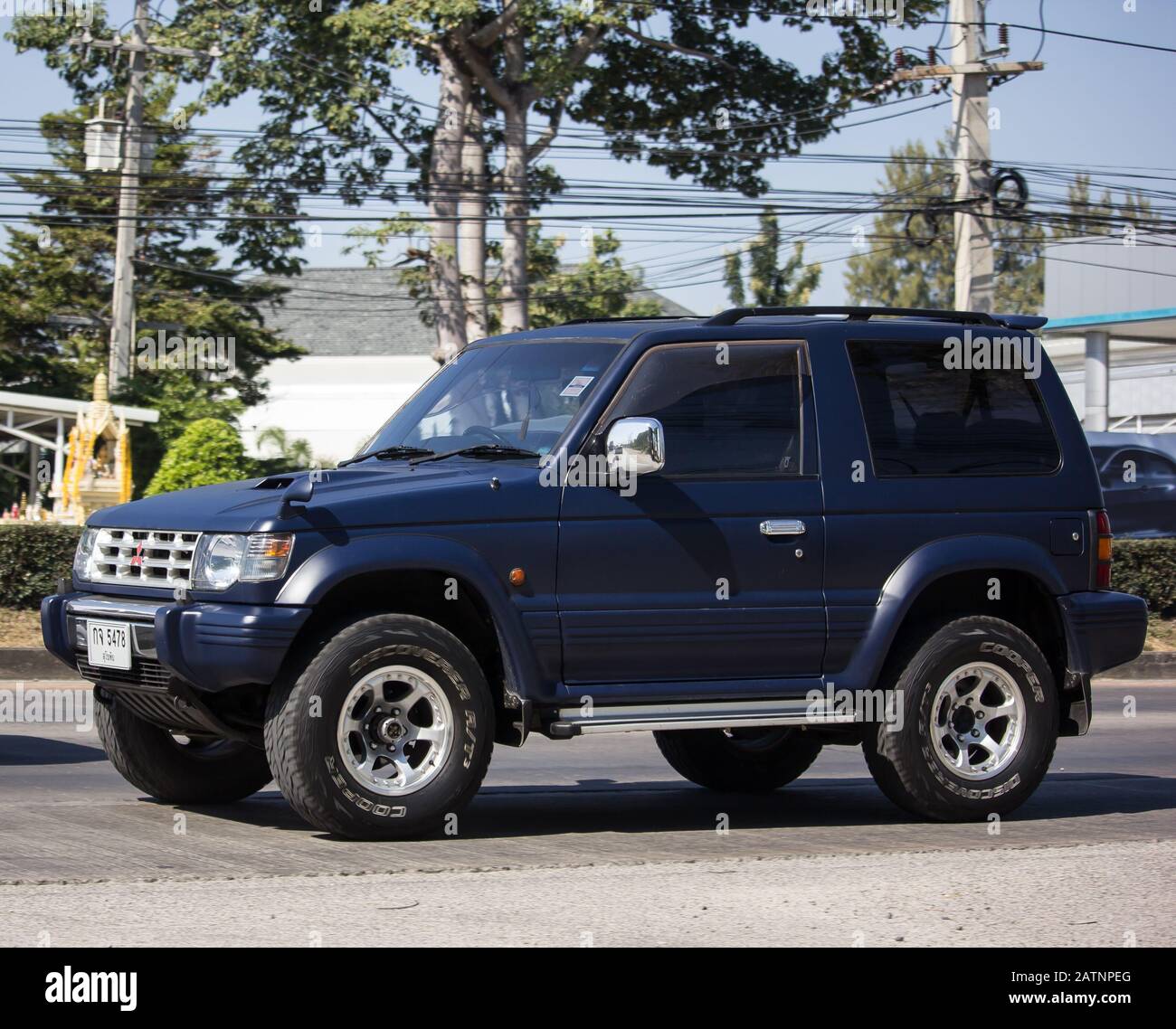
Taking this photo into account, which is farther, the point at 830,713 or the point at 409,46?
the point at 409,46

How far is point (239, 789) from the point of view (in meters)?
7.88

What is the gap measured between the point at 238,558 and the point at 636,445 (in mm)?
1602

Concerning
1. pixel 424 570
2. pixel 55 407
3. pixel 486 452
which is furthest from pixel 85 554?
pixel 55 407

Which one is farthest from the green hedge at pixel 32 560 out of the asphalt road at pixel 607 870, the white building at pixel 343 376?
the white building at pixel 343 376

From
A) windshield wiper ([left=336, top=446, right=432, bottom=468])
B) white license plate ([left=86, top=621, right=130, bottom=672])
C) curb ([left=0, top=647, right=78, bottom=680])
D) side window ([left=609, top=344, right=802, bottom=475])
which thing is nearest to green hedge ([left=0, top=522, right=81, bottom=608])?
curb ([left=0, top=647, right=78, bottom=680])

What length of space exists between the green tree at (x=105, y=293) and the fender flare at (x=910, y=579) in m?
33.0

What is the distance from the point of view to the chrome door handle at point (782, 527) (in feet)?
23.5

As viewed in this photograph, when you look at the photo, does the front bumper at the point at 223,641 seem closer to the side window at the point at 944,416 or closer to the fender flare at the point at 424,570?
the fender flare at the point at 424,570

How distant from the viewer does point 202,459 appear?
2328cm

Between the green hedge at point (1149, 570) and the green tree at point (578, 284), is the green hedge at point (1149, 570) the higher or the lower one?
the lower one

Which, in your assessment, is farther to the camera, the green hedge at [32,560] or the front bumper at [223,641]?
the green hedge at [32,560]

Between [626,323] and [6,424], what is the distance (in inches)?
1228
